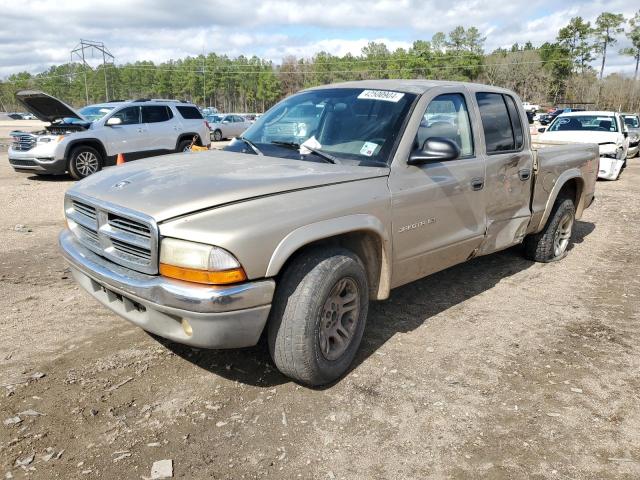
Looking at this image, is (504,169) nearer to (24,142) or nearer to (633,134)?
(24,142)

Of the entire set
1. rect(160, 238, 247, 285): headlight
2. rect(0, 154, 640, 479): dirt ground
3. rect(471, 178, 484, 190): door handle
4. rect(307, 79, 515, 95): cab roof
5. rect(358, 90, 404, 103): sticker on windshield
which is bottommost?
rect(0, 154, 640, 479): dirt ground

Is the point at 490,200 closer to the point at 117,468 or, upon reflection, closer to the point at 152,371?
the point at 152,371

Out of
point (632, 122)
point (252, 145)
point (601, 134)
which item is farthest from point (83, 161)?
point (632, 122)

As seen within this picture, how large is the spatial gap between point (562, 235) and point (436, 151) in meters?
3.46

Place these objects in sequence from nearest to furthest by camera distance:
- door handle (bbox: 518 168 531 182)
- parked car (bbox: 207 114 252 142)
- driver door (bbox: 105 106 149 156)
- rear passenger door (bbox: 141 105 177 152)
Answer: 1. door handle (bbox: 518 168 531 182)
2. driver door (bbox: 105 106 149 156)
3. rear passenger door (bbox: 141 105 177 152)
4. parked car (bbox: 207 114 252 142)

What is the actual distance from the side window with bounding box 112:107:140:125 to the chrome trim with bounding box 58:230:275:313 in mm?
10513

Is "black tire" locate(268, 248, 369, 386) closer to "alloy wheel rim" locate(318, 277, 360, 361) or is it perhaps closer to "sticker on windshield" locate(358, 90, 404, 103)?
"alloy wheel rim" locate(318, 277, 360, 361)

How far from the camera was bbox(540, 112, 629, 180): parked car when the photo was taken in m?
12.8

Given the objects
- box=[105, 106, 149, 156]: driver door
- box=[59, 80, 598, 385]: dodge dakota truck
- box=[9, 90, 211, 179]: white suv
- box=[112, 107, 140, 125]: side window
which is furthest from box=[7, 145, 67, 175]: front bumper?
box=[59, 80, 598, 385]: dodge dakota truck

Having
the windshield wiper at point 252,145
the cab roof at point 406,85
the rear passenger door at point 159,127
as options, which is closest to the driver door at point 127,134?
the rear passenger door at point 159,127

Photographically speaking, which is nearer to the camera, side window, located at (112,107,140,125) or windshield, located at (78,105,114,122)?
side window, located at (112,107,140,125)

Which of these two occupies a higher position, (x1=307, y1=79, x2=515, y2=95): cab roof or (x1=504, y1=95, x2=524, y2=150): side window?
(x1=307, y1=79, x2=515, y2=95): cab roof

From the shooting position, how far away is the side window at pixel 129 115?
12344mm

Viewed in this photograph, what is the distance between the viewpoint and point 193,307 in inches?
102
